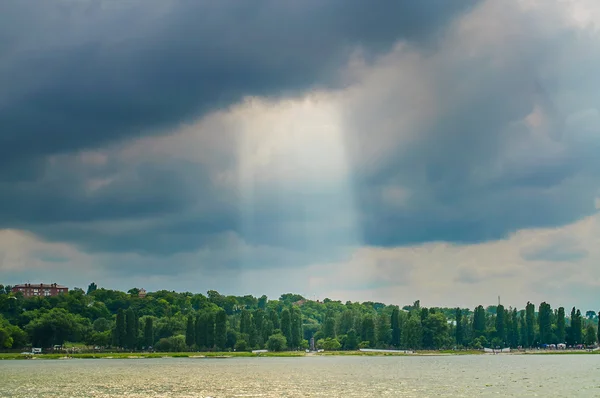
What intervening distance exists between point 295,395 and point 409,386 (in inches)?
768

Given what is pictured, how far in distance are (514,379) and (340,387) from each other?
103ft

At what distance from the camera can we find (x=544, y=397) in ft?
276

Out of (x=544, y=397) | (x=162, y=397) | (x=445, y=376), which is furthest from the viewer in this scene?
(x=445, y=376)

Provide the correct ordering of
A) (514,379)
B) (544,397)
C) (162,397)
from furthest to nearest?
1. (514,379)
2. (162,397)
3. (544,397)

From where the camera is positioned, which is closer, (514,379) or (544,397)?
(544,397)

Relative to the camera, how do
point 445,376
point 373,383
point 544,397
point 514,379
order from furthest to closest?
point 445,376 → point 514,379 → point 373,383 → point 544,397

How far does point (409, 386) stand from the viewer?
102750 mm

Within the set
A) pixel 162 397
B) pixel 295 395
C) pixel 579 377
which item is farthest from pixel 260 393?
pixel 579 377

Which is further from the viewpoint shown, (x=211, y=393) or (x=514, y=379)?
(x=514, y=379)

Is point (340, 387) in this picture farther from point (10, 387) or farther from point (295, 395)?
point (10, 387)

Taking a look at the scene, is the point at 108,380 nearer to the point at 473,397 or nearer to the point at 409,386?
the point at 409,386

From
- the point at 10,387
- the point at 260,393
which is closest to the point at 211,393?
the point at 260,393

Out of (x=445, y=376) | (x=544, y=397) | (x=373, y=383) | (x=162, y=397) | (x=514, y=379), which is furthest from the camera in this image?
(x=445, y=376)

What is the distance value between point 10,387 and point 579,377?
284 ft
